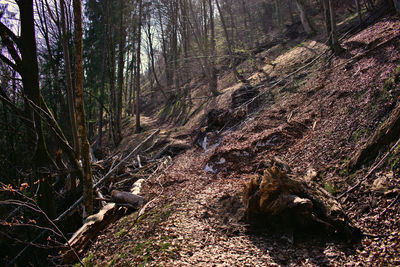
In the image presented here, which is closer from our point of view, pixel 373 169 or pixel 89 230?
pixel 373 169

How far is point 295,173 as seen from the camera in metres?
5.25

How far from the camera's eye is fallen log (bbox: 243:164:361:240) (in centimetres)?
380

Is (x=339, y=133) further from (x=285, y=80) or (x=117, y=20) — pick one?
(x=117, y=20)

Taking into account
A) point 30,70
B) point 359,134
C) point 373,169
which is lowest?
point 373,169

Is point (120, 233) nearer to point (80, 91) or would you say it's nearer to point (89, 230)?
point (89, 230)

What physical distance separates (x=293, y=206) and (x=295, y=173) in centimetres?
128

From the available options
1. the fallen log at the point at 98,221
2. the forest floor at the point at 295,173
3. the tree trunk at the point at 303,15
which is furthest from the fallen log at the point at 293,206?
the tree trunk at the point at 303,15

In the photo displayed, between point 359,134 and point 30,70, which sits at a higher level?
point 30,70

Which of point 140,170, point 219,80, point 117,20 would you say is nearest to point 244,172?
point 140,170

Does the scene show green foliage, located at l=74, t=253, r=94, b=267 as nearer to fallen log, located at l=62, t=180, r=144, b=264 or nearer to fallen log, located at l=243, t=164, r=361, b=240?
fallen log, located at l=62, t=180, r=144, b=264

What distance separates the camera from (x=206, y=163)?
29.5 feet

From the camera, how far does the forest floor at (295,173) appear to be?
365cm

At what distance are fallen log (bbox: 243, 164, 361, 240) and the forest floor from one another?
0.17 metres

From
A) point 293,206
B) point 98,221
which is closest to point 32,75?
point 98,221
